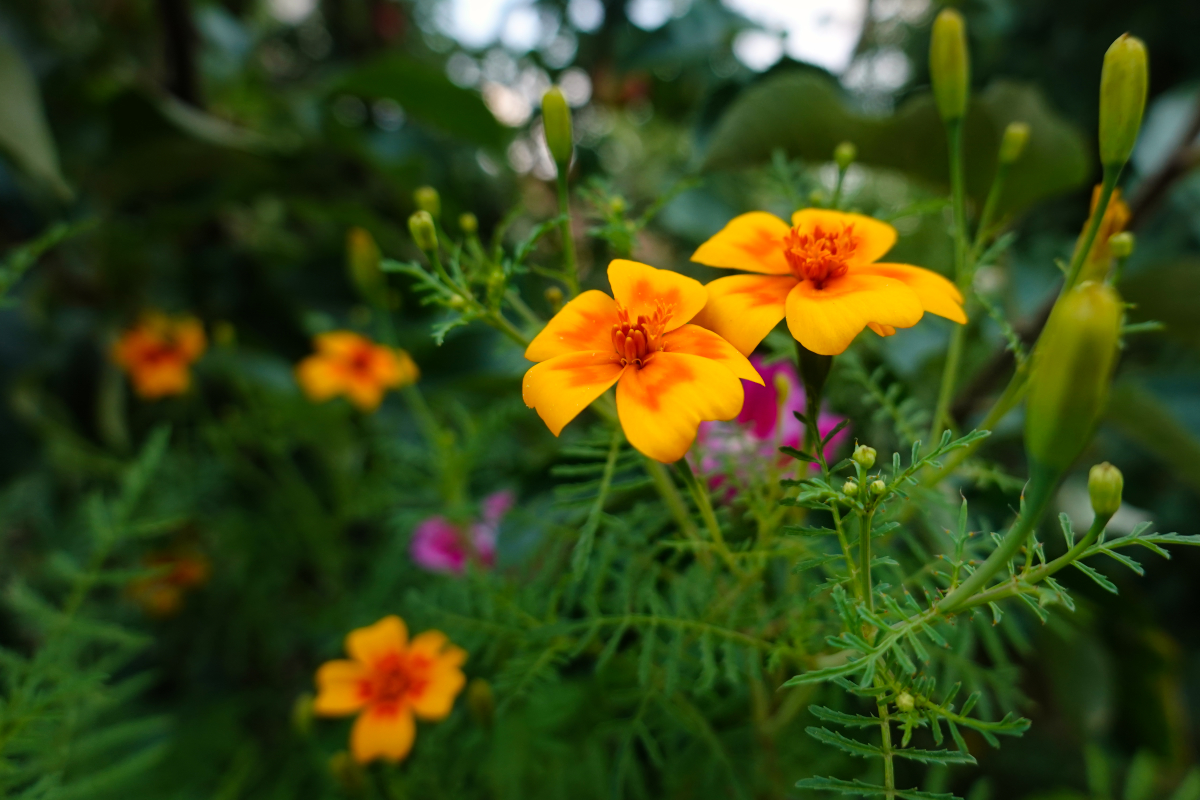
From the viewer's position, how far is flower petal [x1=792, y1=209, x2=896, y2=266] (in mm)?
211

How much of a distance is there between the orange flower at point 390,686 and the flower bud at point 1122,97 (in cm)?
30

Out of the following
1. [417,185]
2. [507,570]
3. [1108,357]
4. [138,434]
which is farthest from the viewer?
[138,434]

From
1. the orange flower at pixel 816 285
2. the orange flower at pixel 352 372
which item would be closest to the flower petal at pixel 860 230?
the orange flower at pixel 816 285

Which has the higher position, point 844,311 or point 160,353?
point 160,353

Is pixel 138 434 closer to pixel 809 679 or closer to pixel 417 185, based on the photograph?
pixel 417 185

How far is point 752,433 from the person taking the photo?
0.29 metres

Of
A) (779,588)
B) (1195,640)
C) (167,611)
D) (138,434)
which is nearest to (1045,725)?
(1195,640)

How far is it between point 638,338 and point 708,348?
0.07 ft

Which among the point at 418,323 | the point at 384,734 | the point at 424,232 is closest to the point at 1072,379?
the point at 424,232

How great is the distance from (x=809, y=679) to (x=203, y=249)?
798mm

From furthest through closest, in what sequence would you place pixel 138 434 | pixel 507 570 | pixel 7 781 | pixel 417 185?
pixel 138 434 → pixel 417 185 → pixel 507 570 → pixel 7 781

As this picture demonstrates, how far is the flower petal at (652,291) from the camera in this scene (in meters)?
0.19

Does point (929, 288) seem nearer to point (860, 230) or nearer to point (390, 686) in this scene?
point (860, 230)

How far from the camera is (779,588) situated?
10.9 inches
